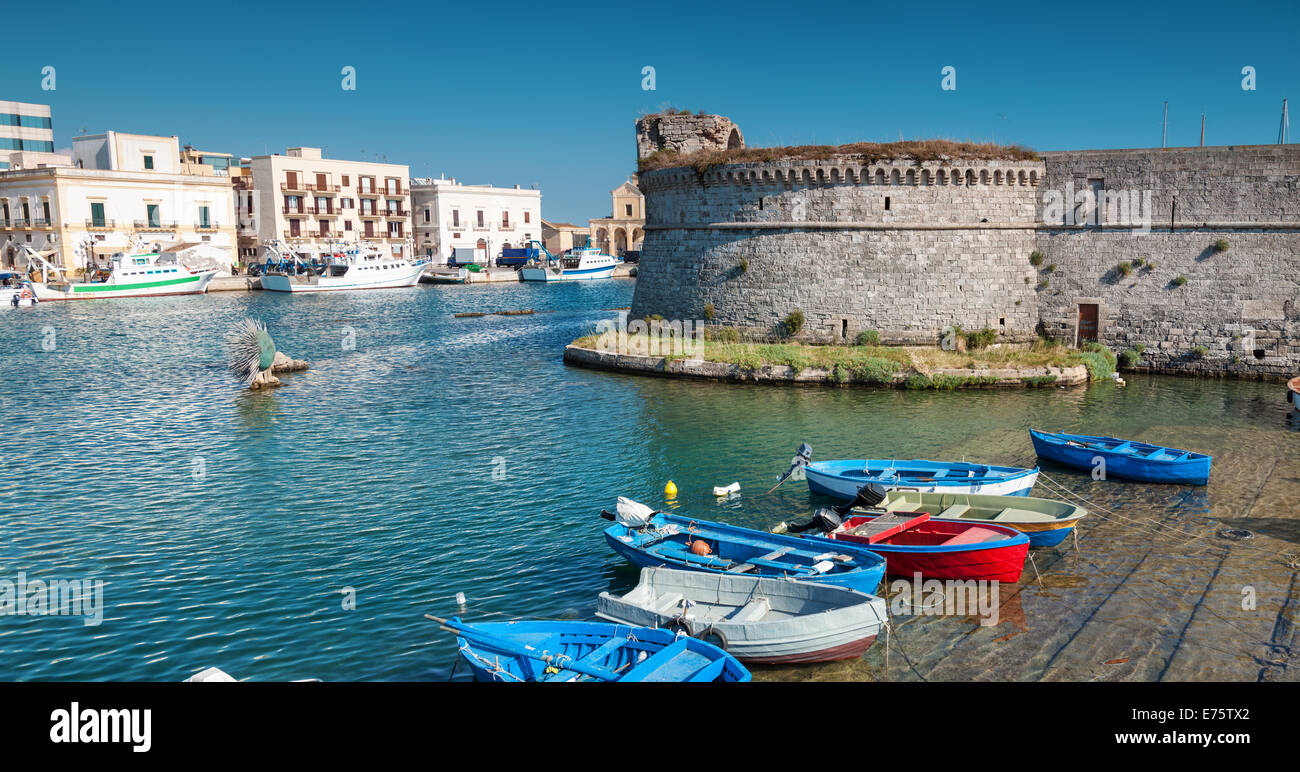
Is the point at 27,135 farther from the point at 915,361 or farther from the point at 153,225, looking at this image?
the point at 915,361

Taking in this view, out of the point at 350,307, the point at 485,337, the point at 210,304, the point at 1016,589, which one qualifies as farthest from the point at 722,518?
the point at 210,304

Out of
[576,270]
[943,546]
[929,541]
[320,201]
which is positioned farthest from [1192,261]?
[320,201]

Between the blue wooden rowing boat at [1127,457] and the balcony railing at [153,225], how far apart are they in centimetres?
6578

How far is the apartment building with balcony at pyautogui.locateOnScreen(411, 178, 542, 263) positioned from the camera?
279 ft

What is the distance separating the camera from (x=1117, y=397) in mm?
22750

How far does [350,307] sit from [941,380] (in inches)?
1590

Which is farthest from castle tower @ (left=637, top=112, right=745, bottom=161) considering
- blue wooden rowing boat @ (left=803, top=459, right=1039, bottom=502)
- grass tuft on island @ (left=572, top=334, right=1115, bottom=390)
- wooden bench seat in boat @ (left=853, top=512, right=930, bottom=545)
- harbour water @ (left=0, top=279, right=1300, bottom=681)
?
wooden bench seat in boat @ (left=853, top=512, right=930, bottom=545)

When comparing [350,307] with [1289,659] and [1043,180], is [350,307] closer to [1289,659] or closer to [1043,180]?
[1043,180]

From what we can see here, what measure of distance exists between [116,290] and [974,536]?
6057cm

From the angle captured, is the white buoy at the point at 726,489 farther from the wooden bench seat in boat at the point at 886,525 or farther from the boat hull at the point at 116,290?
the boat hull at the point at 116,290

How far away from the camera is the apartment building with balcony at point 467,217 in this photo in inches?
3344

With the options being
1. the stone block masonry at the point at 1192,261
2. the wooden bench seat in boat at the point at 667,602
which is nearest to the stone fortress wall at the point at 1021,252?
the stone block masonry at the point at 1192,261

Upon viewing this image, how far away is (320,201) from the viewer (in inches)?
3017

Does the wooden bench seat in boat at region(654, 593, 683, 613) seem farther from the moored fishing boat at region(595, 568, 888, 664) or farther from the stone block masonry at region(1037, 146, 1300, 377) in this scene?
the stone block masonry at region(1037, 146, 1300, 377)
